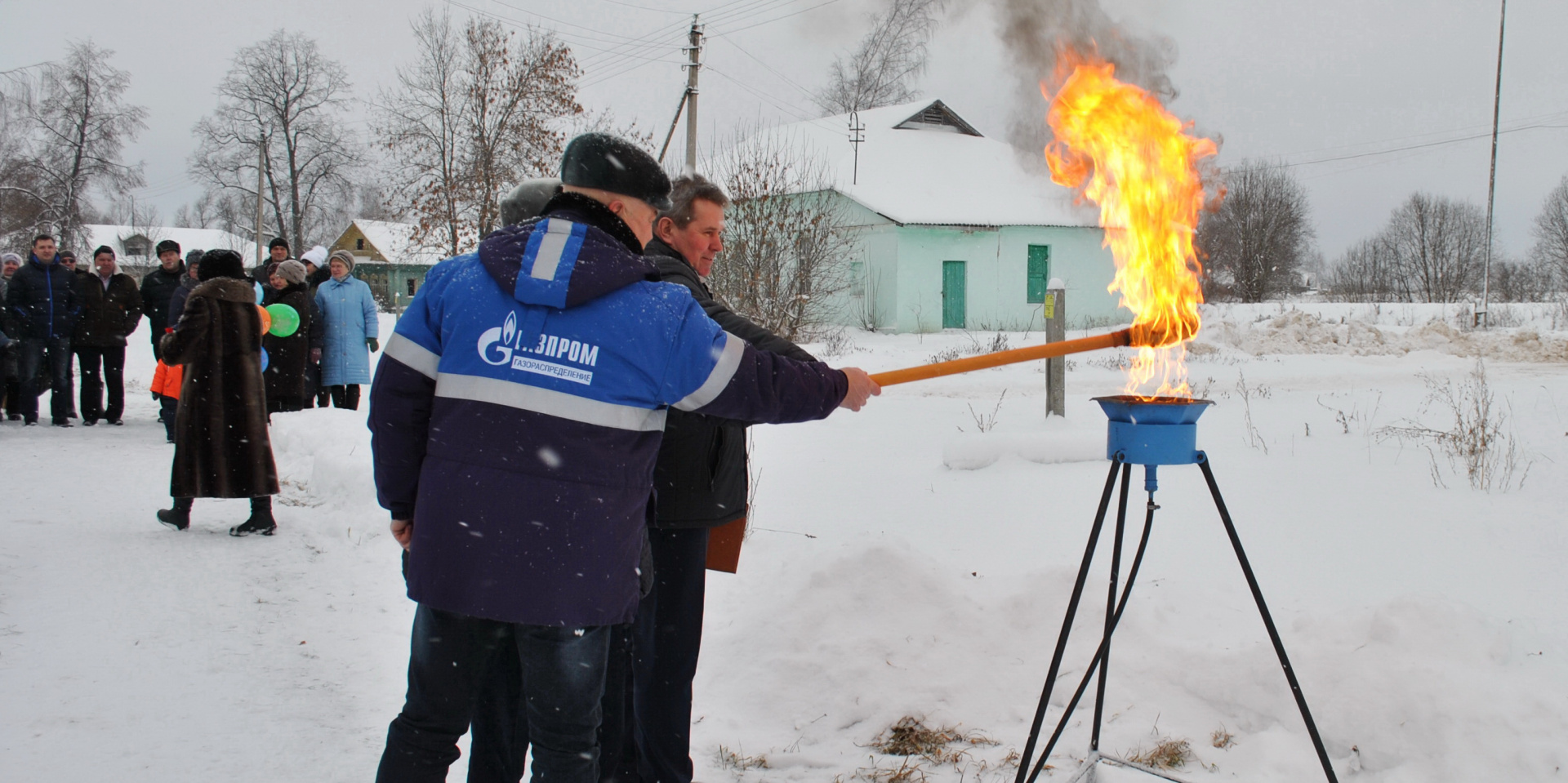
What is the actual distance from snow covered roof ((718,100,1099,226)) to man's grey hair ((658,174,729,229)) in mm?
23352

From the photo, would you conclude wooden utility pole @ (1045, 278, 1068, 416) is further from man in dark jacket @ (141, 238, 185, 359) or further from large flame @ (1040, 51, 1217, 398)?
man in dark jacket @ (141, 238, 185, 359)

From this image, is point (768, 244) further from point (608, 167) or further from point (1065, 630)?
point (608, 167)

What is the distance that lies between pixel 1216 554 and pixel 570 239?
3.79 metres

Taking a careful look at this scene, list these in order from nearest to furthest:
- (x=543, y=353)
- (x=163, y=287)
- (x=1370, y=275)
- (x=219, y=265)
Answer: (x=543, y=353), (x=219, y=265), (x=163, y=287), (x=1370, y=275)

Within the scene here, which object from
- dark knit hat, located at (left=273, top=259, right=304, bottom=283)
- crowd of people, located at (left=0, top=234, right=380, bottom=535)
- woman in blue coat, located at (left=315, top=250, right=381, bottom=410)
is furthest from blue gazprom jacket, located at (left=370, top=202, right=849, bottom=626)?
woman in blue coat, located at (left=315, top=250, right=381, bottom=410)

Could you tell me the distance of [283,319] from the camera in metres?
8.18

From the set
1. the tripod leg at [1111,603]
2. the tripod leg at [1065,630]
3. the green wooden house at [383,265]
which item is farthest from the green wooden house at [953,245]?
the tripod leg at [1065,630]

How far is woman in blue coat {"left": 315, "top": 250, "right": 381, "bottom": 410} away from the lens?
29.9 ft

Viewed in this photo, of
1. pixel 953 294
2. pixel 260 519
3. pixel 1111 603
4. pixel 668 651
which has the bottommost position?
pixel 260 519

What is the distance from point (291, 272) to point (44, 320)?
10.7 ft

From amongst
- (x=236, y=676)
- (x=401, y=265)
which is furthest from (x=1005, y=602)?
(x=401, y=265)

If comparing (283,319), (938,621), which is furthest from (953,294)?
(938,621)

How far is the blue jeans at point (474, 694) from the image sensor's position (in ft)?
6.72

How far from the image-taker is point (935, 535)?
5207 millimetres
